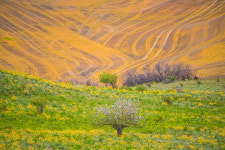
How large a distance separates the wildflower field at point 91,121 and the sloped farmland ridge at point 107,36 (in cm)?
3102

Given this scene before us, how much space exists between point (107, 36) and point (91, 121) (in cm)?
7838

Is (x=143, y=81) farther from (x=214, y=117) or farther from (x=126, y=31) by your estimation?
(x=126, y=31)

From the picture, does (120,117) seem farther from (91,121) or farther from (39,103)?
(39,103)

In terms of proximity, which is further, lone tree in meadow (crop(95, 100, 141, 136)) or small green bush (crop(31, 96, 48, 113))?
small green bush (crop(31, 96, 48, 113))

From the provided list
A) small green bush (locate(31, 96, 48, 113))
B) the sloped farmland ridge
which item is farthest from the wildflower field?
the sloped farmland ridge

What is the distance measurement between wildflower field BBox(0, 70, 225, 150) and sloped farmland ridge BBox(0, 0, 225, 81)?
102 ft

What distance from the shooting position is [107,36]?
304 ft

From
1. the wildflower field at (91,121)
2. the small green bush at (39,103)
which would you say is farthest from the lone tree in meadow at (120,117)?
the small green bush at (39,103)

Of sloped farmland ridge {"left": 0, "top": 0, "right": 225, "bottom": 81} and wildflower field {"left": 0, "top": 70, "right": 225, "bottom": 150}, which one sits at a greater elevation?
sloped farmland ridge {"left": 0, "top": 0, "right": 225, "bottom": 81}

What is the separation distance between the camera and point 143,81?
161 ft

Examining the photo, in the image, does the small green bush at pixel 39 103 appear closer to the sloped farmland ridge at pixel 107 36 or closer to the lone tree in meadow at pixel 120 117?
the lone tree in meadow at pixel 120 117

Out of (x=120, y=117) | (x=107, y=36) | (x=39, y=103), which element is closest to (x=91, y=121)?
(x=39, y=103)

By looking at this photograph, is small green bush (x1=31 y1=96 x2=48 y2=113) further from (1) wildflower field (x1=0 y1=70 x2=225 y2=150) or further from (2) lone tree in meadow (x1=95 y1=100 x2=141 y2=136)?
(2) lone tree in meadow (x1=95 y1=100 x2=141 y2=136)

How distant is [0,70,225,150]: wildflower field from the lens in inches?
462
